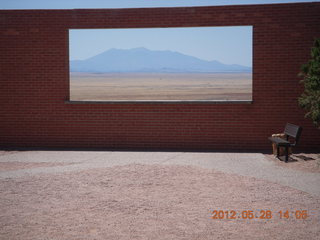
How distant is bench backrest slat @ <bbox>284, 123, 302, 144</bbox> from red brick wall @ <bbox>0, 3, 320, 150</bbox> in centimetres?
73

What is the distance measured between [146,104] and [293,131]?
3.75 m

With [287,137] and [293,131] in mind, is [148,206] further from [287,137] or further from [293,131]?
[287,137]

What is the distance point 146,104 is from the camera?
37.4 ft

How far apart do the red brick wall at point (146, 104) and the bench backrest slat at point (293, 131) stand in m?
0.73

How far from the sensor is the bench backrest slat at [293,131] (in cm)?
941

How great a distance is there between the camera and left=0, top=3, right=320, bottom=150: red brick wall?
10805 millimetres

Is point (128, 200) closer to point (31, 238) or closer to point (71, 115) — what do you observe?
point (31, 238)

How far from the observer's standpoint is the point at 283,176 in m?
7.89

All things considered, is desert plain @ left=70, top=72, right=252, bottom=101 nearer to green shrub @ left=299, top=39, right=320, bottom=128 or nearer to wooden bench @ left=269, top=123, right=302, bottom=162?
wooden bench @ left=269, top=123, right=302, bottom=162

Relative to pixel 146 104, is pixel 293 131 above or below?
below

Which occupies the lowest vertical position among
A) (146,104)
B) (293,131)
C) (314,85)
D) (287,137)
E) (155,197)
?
(155,197)
